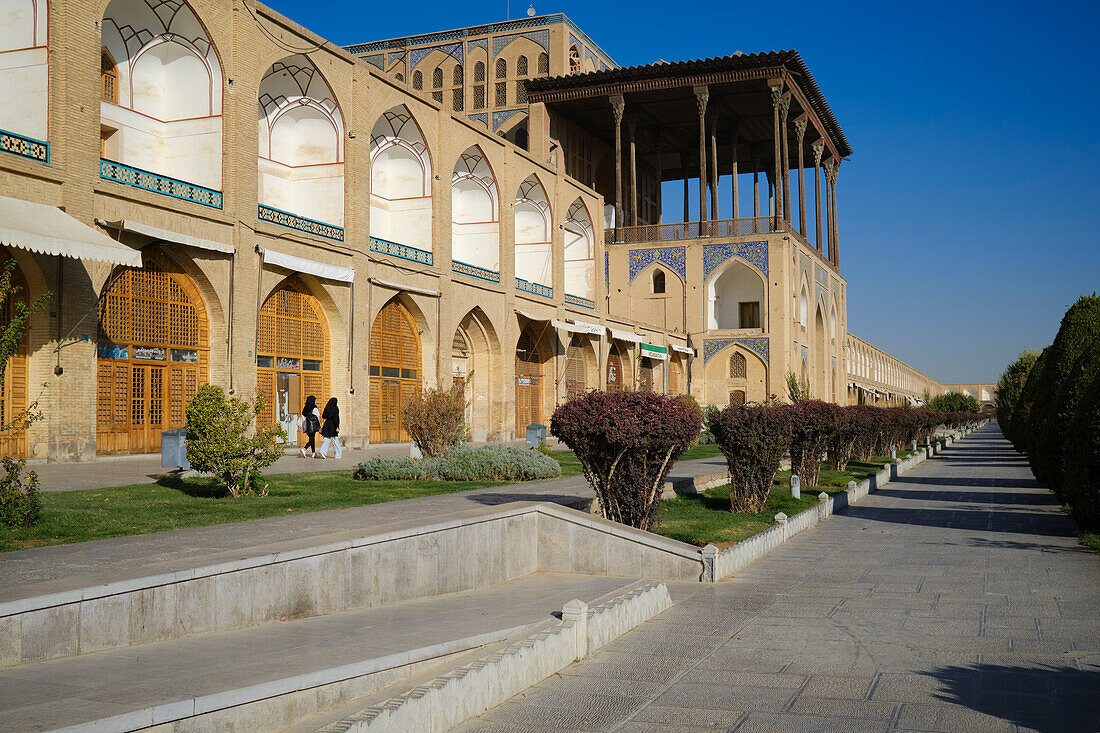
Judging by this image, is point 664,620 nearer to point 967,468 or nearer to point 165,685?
point 165,685

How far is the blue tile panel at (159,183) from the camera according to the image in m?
14.9

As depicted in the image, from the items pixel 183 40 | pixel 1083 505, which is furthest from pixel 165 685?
pixel 183 40

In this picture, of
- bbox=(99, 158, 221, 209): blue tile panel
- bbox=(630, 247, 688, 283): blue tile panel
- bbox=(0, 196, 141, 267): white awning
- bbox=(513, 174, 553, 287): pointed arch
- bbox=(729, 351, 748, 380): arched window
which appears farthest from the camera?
bbox=(729, 351, 748, 380): arched window

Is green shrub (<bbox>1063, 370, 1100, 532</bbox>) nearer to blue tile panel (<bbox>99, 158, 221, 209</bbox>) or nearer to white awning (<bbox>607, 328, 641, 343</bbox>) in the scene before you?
blue tile panel (<bbox>99, 158, 221, 209</bbox>)

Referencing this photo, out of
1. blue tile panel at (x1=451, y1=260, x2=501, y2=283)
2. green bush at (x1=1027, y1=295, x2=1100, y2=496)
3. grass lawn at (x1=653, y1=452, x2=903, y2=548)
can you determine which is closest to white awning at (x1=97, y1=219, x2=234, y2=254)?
blue tile panel at (x1=451, y1=260, x2=501, y2=283)

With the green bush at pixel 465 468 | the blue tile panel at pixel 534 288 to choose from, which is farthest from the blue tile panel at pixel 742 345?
the green bush at pixel 465 468

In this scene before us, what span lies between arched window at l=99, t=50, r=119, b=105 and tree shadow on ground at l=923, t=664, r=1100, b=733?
1776 centimetres

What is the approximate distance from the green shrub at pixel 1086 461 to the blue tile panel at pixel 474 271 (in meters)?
17.8

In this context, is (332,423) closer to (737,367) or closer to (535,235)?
(535,235)

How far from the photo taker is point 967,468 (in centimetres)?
2300

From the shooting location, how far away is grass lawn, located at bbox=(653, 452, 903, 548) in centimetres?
902

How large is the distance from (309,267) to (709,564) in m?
13.7

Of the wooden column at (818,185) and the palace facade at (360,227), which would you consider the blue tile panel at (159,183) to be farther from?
the wooden column at (818,185)

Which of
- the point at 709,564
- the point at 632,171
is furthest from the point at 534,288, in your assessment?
the point at 709,564
